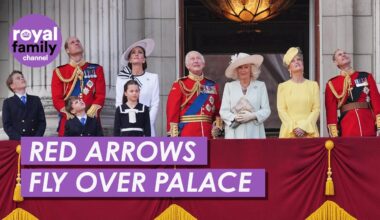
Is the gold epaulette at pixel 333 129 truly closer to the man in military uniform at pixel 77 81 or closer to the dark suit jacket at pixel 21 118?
the man in military uniform at pixel 77 81

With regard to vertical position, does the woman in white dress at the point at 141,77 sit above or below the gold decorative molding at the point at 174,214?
above

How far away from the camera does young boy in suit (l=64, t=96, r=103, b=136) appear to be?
54.0ft

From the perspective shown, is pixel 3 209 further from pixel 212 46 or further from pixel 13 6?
pixel 212 46

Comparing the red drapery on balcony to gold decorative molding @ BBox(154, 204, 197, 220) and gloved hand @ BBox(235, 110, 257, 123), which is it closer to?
gold decorative molding @ BBox(154, 204, 197, 220)

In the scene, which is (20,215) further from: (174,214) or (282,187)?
(282,187)

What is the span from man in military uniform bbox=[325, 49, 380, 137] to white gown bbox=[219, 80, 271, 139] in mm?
934

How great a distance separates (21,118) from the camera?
17.0m

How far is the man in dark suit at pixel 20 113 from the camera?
17000 millimetres

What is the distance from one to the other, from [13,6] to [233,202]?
20.4 feet

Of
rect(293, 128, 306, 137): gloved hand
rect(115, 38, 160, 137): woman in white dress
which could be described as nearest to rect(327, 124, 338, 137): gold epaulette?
rect(293, 128, 306, 137): gloved hand

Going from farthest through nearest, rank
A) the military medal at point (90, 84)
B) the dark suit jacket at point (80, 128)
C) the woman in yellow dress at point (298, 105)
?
1. the military medal at point (90, 84)
2. the woman in yellow dress at point (298, 105)
3. the dark suit jacket at point (80, 128)

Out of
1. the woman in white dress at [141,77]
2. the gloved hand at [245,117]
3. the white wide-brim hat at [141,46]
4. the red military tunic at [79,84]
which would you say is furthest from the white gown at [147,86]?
the gloved hand at [245,117]

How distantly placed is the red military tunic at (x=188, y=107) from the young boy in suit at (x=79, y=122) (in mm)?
989

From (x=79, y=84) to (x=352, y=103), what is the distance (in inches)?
142
